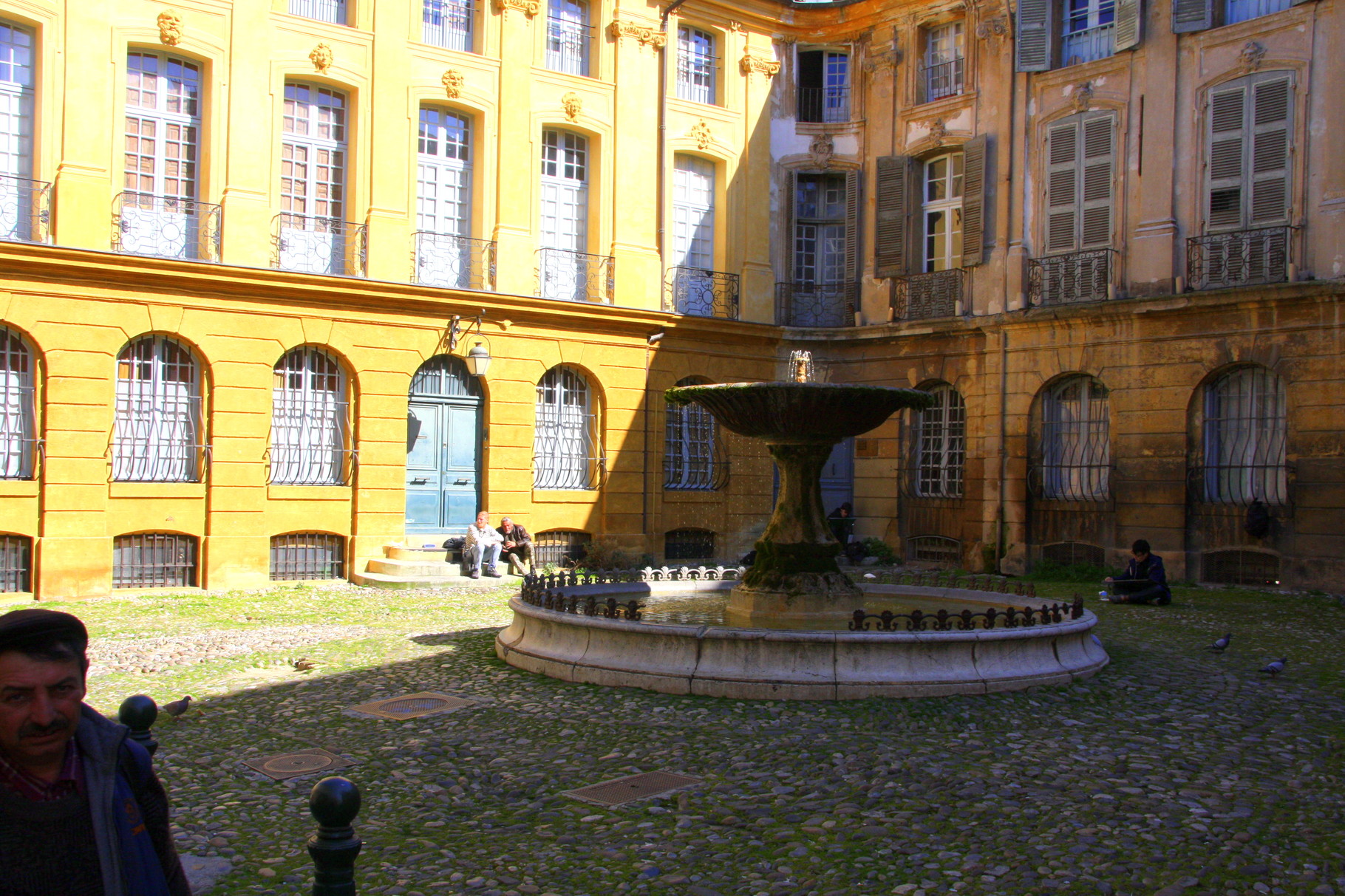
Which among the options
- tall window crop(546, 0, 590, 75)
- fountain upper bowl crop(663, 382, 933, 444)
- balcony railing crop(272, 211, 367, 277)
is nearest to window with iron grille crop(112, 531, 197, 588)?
balcony railing crop(272, 211, 367, 277)

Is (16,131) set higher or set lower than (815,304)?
higher

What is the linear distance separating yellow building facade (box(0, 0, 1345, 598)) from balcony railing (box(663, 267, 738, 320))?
7cm

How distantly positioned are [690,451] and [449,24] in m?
8.19

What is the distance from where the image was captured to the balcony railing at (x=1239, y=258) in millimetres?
16297

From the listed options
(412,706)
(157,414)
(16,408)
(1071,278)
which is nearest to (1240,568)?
(1071,278)

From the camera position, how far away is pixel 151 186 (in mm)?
16078

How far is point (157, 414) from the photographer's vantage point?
15781 mm

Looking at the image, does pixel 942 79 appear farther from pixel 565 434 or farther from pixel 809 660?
pixel 809 660

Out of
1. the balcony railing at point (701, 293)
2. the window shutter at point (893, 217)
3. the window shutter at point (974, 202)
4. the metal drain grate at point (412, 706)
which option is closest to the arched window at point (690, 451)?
the balcony railing at point (701, 293)

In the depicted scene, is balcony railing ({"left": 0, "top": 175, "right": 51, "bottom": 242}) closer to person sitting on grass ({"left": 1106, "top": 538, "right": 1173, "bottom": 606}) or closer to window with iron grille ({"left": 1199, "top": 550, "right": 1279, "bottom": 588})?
person sitting on grass ({"left": 1106, "top": 538, "right": 1173, "bottom": 606})

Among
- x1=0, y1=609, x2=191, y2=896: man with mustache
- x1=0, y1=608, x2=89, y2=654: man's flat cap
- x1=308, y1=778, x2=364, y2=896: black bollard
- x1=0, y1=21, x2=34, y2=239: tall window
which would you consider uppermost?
x1=0, y1=21, x2=34, y2=239: tall window

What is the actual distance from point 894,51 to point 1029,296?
544 cm

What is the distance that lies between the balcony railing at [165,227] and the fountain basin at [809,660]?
1028cm

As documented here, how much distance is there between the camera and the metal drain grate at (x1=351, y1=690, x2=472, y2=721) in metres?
7.60
